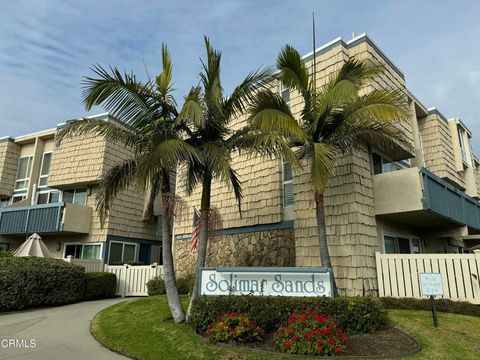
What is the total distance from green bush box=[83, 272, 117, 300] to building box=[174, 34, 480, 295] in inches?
118

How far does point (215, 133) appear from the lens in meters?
9.30

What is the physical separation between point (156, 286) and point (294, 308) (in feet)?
31.2

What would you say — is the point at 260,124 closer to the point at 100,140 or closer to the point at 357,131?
the point at 357,131

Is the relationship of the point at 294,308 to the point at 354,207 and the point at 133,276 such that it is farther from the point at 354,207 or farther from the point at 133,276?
the point at 133,276

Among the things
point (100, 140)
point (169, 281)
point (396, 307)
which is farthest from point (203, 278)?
point (100, 140)

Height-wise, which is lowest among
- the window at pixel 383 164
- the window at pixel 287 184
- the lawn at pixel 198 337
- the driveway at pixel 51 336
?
the driveway at pixel 51 336

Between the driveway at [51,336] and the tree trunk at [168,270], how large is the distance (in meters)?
1.80

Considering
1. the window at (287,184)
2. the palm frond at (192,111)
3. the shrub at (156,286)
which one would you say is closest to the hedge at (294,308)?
the palm frond at (192,111)

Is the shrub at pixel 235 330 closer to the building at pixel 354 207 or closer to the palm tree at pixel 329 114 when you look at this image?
the palm tree at pixel 329 114

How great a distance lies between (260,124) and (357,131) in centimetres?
282

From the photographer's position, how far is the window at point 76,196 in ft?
68.8

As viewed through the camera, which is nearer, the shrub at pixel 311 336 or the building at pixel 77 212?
the shrub at pixel 311 336

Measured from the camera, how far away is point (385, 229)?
12164 millimetres

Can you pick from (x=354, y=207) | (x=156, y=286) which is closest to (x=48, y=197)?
(x=156, y=286)
